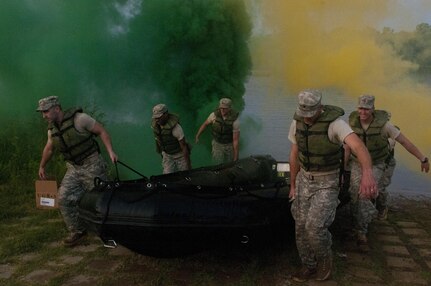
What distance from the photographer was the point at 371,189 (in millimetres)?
3391

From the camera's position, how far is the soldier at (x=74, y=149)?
4820mm

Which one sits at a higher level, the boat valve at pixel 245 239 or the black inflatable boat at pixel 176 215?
the black inflatable boat at pixel 176 215

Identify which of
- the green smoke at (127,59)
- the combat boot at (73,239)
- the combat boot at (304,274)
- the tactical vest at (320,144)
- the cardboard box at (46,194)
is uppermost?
the green smoke at (127,59)

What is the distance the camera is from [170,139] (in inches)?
248

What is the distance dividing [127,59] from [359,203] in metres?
6.96

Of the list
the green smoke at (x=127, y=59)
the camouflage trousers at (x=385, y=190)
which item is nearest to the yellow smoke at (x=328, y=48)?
the green smoke at (x=127, y=59)

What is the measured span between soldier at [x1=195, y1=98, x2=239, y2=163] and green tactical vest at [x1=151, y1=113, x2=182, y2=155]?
40.2 inches

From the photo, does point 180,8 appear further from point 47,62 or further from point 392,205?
point 392,205

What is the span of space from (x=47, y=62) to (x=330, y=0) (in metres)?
6.88

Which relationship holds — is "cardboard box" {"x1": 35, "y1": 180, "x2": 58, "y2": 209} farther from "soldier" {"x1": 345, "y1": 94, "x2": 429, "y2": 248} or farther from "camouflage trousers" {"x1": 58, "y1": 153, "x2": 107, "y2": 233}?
→ "soldier" {"x1": 345, "y1": 94, "x2": 429, "y2": 248}

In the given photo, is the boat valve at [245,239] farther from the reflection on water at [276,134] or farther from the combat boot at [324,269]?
the reflection on water at [276,134]

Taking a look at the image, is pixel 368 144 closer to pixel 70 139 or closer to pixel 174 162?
pixel 174 162

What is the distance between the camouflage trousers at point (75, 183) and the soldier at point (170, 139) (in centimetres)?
124

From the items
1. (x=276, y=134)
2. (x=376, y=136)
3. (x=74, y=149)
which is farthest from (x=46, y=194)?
(x=276, y=134)
